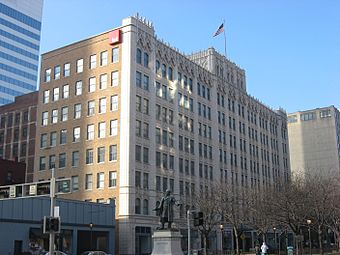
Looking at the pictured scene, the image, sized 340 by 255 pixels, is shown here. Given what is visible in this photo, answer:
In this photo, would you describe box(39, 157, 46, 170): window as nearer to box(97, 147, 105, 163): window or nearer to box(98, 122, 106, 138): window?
box(97, 147, 105, 163): window

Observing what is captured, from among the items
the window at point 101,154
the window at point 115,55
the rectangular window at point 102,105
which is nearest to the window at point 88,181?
the window at point 101,154

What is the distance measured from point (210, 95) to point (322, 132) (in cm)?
9102

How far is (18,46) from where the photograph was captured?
154750 millimetres

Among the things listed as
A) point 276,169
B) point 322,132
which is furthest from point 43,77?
point 322,132

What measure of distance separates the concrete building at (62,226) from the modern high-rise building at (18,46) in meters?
87.8

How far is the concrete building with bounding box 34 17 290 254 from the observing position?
236 feet

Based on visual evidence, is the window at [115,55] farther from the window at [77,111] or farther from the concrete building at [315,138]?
the concrete building at [315,138]

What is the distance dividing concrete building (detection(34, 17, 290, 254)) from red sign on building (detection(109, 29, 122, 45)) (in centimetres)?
16

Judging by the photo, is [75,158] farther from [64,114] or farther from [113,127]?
[113,127]

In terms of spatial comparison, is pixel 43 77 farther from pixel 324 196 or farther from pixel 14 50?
pixel 14 50

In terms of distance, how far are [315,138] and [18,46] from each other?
4085 inches

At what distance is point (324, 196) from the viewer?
208 feet

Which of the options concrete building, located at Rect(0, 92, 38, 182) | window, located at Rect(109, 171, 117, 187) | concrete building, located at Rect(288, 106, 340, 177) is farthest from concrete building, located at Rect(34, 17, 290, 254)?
concrete building, located at Rect(288, 106, 340, 177)

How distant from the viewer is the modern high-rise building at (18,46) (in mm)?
147875
